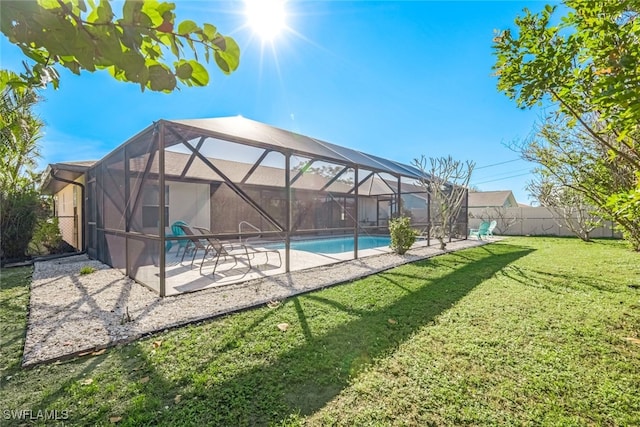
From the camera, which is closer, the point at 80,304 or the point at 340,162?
the point at 80,304

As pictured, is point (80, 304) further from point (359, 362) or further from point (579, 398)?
point (579, 398)

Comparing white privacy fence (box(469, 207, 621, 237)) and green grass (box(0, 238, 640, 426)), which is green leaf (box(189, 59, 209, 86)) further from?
white privacy fence (box(469, 207, 621, 237))

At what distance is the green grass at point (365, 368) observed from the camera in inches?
79.8

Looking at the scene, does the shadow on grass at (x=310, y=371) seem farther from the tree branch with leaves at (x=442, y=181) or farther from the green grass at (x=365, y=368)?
the tree branch with leaves at (x=442, y=181)

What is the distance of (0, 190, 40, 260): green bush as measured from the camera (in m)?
7.79

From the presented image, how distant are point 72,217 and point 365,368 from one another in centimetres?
1197

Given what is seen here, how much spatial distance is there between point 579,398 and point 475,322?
1.49m

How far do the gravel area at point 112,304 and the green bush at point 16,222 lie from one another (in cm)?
204

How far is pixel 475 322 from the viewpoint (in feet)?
12.1

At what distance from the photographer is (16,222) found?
793cm

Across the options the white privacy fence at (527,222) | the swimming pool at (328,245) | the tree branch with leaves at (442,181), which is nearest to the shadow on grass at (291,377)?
the swimming pool at (328,245)

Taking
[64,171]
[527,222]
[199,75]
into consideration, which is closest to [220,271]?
[199,75]

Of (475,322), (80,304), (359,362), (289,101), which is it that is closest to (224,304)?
(80,304)

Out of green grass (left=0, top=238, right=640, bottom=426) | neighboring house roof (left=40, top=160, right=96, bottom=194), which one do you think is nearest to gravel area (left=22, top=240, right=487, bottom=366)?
green grass (left=0, top=238, right=640, bottom=426)
